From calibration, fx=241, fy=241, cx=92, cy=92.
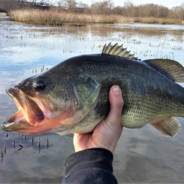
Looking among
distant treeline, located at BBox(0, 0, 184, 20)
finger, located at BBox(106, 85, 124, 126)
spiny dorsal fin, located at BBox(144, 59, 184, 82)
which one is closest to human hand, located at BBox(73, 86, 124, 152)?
finger, located at BBox(106, 85, 124, 126)

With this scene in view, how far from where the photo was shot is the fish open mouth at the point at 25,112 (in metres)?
1.80

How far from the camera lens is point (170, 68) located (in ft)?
8.52

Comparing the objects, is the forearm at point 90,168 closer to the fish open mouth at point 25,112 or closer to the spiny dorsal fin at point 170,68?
the fish open mouth at point 25,112

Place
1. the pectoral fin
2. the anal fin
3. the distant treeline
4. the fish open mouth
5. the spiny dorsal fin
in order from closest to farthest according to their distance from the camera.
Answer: the fish open mouth
the pectoral fin
the spiny dorsal fin
the anal fin
the distant treeline

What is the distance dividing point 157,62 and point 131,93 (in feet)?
1.88

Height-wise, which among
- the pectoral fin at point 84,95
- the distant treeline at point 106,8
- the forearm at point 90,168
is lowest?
the forearm at point 90,168

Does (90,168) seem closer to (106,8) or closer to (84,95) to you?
(84,95)

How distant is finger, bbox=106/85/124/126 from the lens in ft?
6.76

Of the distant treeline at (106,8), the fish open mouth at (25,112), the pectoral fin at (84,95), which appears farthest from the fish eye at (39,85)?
the distant treeline at (106,8)

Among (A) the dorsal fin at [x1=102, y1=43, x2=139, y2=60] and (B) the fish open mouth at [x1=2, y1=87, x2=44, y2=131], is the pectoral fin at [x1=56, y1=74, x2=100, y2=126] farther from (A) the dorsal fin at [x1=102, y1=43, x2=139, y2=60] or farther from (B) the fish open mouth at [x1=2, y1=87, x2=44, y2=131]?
(A) the dorsal fin at [x1=102, y1=43, x2=139, y2=60]

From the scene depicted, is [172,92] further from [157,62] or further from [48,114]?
[48,114]

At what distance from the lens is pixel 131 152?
14.0ft

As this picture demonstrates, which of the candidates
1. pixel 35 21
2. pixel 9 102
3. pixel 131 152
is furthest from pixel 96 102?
pixel 35 21

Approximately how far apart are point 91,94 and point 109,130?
39 cm
